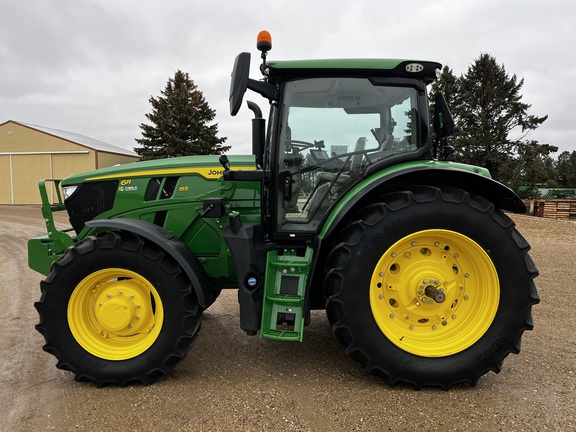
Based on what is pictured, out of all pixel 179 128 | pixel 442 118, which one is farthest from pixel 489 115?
pixel 442 118

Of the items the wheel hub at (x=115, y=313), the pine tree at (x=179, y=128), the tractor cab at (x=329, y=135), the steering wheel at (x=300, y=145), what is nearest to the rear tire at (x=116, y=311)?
the wheel hub at (x=115, y=313)

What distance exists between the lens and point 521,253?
8.72 ft

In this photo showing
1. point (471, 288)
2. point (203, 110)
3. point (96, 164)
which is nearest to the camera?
point (471, 288)

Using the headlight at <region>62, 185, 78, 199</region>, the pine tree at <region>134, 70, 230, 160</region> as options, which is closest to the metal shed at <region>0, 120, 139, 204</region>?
the pine tree at <region>134, 70, 230, 160</region>

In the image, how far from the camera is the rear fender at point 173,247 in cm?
278

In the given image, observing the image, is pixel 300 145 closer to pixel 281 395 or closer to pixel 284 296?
pixel 284 296

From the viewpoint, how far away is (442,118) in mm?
3076

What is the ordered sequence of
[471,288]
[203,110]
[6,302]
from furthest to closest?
[203,110] → [6,302] → [471,288]

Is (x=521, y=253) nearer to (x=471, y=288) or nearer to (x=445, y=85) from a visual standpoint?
(x=471, y=288)

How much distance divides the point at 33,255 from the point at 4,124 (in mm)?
27006

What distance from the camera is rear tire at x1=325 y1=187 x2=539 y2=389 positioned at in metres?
2.64

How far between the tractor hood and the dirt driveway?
1552 millimetres

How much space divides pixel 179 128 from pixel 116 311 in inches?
955

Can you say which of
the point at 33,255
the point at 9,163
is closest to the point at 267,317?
the point at 33,255
